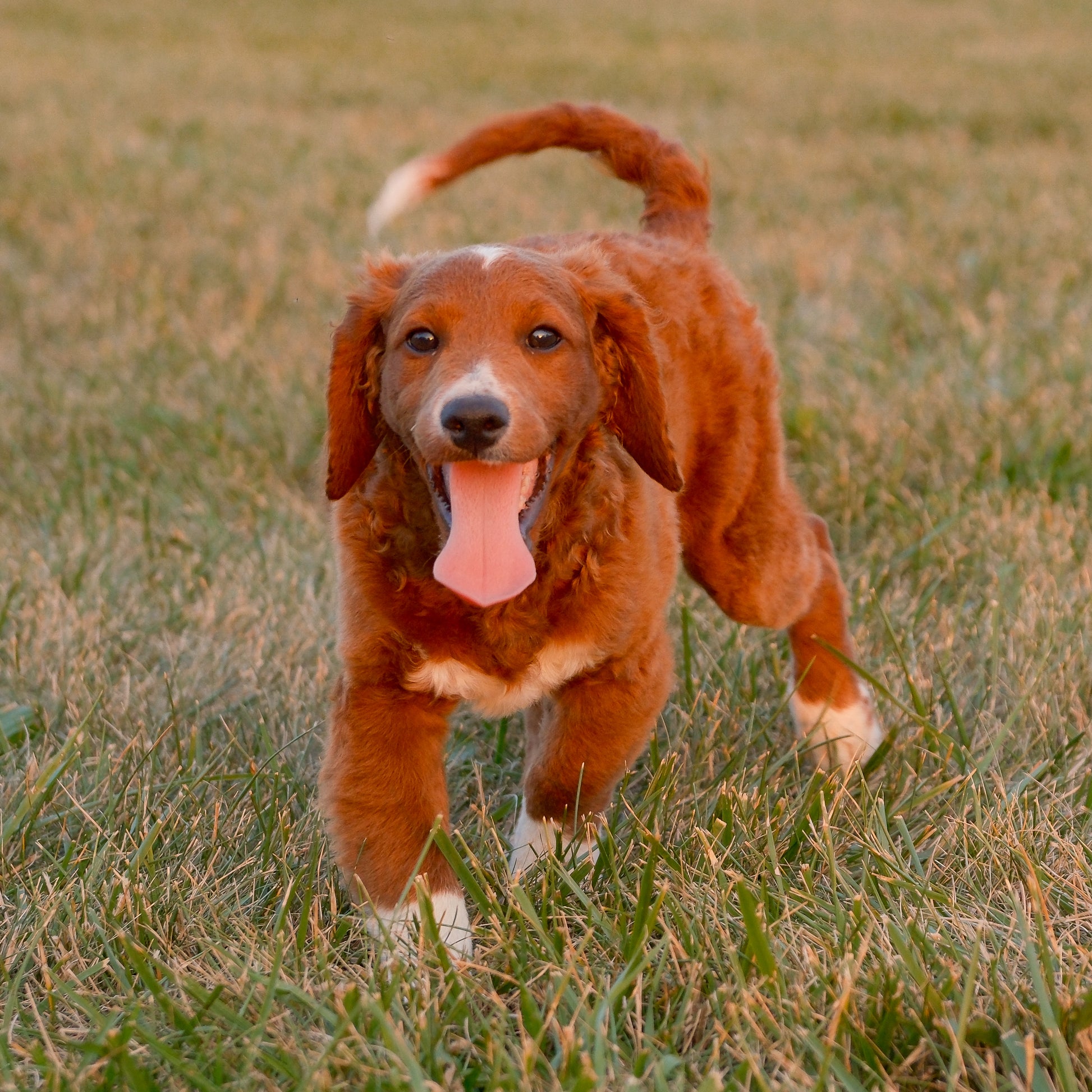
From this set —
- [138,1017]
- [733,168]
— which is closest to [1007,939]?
[138,1017]

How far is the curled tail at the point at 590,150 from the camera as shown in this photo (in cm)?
354

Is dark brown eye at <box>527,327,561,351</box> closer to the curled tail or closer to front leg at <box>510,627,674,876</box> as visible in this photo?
front leg at <box>510,627,674,876</box>

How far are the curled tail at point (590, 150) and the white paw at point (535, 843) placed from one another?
153 centimetres

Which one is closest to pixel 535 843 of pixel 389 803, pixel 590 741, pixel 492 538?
pixel 590 741

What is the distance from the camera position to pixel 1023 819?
2.74 meters

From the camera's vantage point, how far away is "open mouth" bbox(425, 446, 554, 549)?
250 centimetres

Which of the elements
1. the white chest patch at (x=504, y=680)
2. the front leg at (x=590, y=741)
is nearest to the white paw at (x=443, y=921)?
the front leg at (x=590, y=741)

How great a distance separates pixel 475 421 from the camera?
2.29 meters

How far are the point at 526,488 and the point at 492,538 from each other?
139 millimetres

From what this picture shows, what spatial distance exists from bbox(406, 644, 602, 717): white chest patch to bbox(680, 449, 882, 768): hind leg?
797 mm

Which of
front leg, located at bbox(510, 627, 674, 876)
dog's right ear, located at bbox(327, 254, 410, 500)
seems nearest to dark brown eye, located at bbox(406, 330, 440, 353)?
dog's right ear, located at bbox(327, 254, 410, 500)

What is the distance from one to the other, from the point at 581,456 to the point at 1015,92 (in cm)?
1201

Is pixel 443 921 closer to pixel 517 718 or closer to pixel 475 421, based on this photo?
pixel 475 421

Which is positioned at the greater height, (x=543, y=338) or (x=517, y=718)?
(x=543, y=338)
